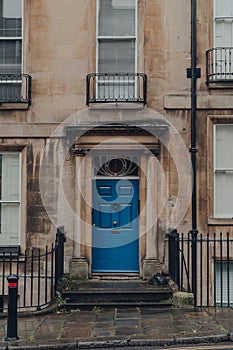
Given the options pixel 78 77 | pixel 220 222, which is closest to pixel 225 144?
pixel 220 222

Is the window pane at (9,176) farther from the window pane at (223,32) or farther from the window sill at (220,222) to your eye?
the window pane at (223,32)

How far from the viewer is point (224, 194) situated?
12.9 m

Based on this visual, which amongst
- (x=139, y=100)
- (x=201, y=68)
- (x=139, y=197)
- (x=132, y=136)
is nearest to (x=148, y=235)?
(x=139, y=197)

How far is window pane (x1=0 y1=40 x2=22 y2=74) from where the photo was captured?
13.3 m

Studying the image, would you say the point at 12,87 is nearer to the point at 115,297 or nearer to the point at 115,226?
the point at 115,226

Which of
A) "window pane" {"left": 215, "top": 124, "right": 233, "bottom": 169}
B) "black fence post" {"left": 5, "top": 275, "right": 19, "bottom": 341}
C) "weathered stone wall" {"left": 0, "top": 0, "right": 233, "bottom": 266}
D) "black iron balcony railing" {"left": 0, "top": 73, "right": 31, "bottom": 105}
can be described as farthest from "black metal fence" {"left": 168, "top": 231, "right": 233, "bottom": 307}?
"black iron balcony railing" {"left": 0, "top": 73, "right": 31, "bottom": 105}

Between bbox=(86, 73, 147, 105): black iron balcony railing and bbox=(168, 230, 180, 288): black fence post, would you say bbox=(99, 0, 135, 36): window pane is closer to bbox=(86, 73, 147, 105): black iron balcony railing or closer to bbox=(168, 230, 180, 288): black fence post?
bbox=(86, 73, 147, 105): black iron balcony railing

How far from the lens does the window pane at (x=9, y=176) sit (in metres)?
13.1

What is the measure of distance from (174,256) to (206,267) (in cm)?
104

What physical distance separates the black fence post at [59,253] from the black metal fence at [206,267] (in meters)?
2.42

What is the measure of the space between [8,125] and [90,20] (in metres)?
3.14

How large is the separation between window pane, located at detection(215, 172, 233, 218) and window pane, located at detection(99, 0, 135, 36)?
408 cm

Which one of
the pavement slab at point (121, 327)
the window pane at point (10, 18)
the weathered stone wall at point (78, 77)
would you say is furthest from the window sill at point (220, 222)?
the window pane at point (10, 18)

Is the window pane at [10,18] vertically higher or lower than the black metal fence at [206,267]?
higher
